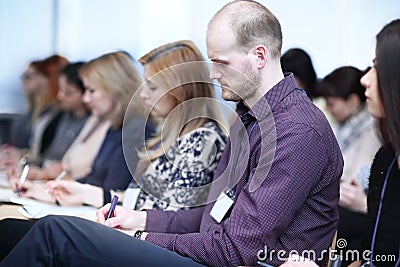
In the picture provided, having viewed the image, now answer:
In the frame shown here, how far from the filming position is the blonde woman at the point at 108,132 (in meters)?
2.34

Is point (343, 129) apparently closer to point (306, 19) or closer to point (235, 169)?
point (306, 19)

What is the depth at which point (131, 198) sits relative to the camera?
221cm

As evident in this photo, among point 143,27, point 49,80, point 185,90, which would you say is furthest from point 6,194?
point 143,27

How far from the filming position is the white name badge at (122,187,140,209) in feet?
7.20

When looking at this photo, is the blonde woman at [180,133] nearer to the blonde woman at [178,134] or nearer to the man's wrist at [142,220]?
the blonde woman at [178,134]

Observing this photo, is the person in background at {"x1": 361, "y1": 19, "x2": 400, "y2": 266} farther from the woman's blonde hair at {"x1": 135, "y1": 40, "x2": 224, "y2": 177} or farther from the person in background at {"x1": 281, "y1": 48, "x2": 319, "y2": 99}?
the person in background at {"x1": 281, "y1": 48, "x2": 319, "y2": 99}

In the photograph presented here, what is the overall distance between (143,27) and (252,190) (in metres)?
3.07

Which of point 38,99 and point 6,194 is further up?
point 6,194

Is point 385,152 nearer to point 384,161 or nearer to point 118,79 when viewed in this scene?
point 384,161

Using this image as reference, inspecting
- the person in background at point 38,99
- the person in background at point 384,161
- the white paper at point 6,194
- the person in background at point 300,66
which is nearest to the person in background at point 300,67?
the person in background at point 300,66

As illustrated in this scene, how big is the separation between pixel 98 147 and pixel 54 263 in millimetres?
1529

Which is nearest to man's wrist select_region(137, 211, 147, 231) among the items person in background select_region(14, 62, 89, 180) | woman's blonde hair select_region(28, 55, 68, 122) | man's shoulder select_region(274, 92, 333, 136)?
man's shoulder select_region(274, 92, 333, 136)

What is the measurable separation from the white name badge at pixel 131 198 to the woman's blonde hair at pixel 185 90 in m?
0.11

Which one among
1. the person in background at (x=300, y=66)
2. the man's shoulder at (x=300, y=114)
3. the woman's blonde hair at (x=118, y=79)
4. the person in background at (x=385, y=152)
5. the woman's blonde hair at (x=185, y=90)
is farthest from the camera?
the woman's blonde hair at (x=118, y=79)
